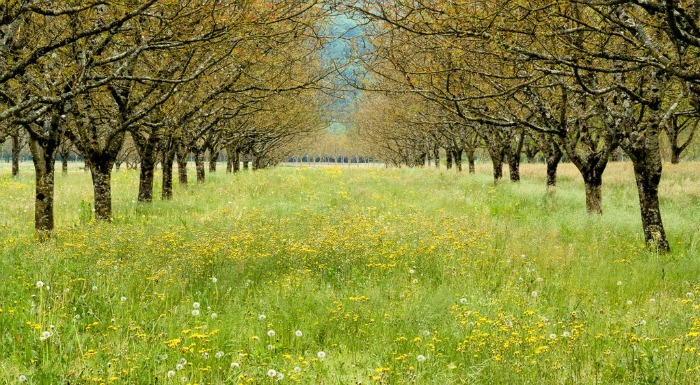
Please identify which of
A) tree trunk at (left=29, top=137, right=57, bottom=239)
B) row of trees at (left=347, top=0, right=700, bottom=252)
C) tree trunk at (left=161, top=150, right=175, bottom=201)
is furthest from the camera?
tree trunk at (left=161, top=150, right=175, bottom=201)

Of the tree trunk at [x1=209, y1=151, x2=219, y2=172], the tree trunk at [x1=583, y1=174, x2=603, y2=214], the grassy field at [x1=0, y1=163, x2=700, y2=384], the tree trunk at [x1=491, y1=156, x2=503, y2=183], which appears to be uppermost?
the tree trunk at [x1=209, y1=151, x2=219, y2=172]

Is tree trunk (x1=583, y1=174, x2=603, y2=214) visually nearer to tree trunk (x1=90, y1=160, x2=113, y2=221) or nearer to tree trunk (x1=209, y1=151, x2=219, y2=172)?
tree trunk (x1=90, y1=160, x2=113, y2=221)

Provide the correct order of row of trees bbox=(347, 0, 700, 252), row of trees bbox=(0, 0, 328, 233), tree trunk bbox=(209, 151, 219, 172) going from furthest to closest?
tree trunk bbox=(209, 151, 219, 172)
row of trees bbox=(0, 0, 328, 233)
row of trees bbox=(347, 0, 700, 252)

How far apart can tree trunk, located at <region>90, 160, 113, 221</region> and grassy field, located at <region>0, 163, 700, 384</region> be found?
509mm

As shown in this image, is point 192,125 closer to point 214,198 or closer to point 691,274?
point 214,198

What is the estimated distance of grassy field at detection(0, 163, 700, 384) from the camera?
14.4ft

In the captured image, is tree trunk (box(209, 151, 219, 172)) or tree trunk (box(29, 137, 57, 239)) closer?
tree trunk (box(29, 137, 57, 239))

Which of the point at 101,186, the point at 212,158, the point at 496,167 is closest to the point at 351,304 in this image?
the point at 101,186

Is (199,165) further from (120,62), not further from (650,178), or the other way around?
(650,178)

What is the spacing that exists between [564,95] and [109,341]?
11793 mm

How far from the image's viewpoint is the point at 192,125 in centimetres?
2517

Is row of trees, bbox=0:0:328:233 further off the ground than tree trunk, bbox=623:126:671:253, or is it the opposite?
row of trees, bbox=0:0:328:233

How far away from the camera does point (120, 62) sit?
38.4ft

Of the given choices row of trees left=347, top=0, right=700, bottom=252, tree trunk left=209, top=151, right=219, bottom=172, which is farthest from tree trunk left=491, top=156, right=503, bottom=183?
tree trunk left=209, top=151, right=219, bottom=172
